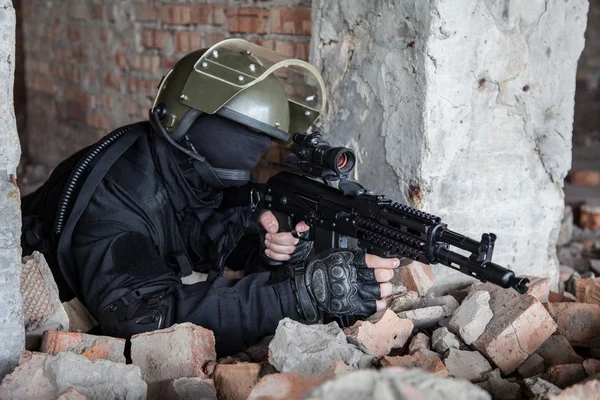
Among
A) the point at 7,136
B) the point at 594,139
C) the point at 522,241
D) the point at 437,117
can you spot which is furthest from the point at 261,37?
the point at 594,139

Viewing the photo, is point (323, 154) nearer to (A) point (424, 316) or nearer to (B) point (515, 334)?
(A) point (424, 316)

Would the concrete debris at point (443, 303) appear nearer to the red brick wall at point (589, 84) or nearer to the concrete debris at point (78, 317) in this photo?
the concrete debris at point (78, 317)

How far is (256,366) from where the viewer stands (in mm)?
2023

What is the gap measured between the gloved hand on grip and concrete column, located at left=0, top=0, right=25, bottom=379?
858mm

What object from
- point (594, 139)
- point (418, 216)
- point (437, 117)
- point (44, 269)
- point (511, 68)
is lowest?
point (594, 139)

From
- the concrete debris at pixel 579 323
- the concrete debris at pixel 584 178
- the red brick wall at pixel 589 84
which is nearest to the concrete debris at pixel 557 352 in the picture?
the concrete debris at pixel 579 323

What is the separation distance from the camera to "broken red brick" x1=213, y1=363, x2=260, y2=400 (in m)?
2.00

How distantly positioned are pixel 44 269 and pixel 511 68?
1.84m

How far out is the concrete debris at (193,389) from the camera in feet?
6.38

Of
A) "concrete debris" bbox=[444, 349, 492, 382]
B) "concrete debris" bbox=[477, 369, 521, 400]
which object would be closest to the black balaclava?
"concrete debris" bbox=[444, 349, 492, 382]

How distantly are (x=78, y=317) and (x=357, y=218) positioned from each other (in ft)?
3.50

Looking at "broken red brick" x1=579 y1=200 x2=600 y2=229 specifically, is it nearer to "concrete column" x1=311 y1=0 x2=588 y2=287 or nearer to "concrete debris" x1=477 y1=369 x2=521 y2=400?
"concrete column" x1=311 y1=0 x2=588 y2=287

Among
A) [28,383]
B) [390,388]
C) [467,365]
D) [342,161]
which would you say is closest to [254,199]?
[342,161]

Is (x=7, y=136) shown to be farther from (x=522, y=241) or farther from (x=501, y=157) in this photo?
(x=522, y=241)
